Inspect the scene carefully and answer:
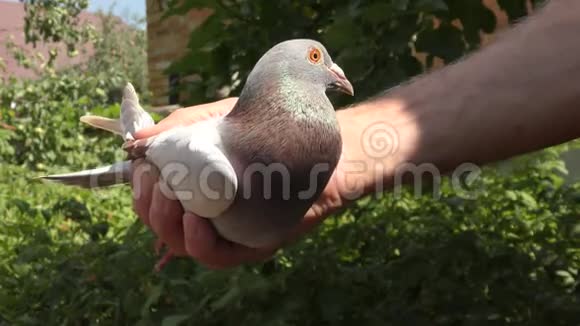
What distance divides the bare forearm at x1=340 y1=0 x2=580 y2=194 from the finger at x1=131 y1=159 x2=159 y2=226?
1.44ft

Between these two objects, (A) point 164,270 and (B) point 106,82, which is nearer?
(A) point 164,270

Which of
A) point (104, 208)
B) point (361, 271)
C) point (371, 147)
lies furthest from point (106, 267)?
point (104, 208)

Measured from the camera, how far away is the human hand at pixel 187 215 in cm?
133

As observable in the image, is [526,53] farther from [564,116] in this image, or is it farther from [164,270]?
[164,270]

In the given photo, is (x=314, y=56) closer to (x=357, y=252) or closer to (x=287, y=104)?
(x=287, y=104)

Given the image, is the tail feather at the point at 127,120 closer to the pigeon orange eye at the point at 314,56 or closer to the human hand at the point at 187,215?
the human hand at the point at 187,215

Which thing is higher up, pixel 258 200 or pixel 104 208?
pixel 258 200

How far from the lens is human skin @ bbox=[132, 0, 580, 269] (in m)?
1.56

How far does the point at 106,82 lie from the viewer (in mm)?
10531

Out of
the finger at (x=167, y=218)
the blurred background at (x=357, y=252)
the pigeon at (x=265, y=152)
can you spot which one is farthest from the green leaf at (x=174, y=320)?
the pigeon at (x=265, y=152)

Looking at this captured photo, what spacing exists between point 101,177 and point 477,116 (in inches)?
30.4

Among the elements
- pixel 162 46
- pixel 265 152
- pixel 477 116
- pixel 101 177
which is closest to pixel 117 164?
pixel 101 177

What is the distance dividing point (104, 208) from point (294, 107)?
13.7ft

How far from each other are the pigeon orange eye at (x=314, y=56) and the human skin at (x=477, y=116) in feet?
1.18
